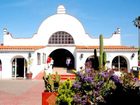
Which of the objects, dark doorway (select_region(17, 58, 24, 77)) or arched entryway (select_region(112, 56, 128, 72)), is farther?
arched entryway (select_region(112, 56, 128, 72))

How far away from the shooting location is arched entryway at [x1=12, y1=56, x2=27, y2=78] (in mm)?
30203

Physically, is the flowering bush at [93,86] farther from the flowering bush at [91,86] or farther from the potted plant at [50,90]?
the potted plant at [50,90]

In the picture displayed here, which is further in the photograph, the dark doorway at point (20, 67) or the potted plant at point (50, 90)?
the dark doorway at point (20, 67)

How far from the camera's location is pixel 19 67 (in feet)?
100

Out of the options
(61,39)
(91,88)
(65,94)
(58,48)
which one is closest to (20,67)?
(58,48)

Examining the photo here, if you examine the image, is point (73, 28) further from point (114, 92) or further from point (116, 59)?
point (114, 92)

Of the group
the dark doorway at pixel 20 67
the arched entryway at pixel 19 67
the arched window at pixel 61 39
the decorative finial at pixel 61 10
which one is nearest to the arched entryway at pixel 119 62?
the arched window at pixel 61 39

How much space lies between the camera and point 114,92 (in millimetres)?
9164

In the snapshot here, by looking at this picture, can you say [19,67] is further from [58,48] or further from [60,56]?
[60,56]

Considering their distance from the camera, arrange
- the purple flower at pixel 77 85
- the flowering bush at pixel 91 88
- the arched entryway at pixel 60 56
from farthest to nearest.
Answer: the arched entryway at pixel 60 56 → the purple flower at pixel 77 85 → the flowering bush at pixel 91 88

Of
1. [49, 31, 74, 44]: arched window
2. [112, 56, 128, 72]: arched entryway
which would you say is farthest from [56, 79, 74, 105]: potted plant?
[49, 31, 74, 44]: arched window

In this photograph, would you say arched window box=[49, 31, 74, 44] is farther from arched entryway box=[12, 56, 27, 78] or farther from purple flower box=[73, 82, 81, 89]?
purple flower box=[73, 82, 81, 89]

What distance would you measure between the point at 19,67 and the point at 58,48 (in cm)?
704

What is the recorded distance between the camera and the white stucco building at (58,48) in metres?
30.0
